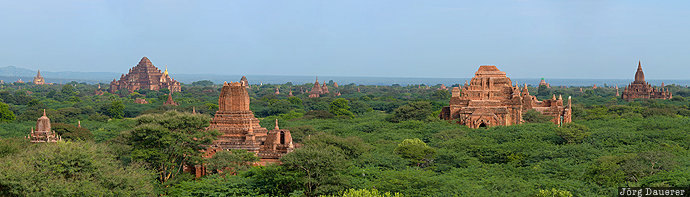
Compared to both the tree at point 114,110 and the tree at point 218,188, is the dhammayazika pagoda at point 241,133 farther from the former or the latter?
the tree at point 114,110

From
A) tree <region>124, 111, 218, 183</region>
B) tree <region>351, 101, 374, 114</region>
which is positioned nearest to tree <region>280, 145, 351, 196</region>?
tree <region>124, 111, 218, 183</region>

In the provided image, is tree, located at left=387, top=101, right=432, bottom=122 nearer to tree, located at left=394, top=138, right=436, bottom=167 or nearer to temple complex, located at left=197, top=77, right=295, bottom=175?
tree, located at left=394, top=138, right=436, bottom=167

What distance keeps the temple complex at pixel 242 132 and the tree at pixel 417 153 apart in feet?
24.7

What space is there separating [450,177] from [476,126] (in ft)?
80.3

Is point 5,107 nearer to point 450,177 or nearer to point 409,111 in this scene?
point 409,111

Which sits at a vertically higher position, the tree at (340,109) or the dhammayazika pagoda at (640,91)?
the dhammayazika pagoda at (640,91)

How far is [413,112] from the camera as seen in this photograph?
70438mm

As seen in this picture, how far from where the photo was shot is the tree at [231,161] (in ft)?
106

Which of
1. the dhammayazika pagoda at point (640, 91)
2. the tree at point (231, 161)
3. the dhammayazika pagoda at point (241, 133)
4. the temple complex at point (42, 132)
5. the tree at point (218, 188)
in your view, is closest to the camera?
the tree at point (218, 188)

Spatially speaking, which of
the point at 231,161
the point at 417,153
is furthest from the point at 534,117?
the point at 231,161

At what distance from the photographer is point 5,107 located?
84.6m

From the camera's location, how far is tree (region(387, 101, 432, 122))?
70.2 metres

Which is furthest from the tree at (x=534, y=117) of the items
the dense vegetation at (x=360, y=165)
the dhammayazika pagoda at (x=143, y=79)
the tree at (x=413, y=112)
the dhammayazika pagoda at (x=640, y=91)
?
the dhammayazika pagoda at (x=143, y=79)

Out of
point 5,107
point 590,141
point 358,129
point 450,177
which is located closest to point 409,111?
point 358,129
